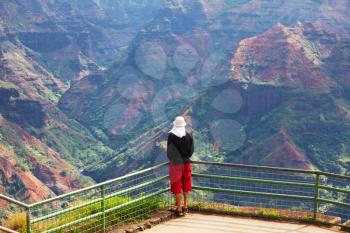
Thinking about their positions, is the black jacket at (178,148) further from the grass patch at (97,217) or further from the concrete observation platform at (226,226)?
the concrete observation platform at (226,226)

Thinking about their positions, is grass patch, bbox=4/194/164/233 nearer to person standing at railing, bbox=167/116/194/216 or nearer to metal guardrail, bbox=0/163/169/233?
metal guardrail, bbox=0/163/169/233

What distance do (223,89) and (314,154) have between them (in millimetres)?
32793

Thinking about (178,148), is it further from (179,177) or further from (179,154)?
(179,177)

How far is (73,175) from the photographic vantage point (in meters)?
142

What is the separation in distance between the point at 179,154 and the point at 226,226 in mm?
1996

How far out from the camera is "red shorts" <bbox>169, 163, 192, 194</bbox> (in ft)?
39.9

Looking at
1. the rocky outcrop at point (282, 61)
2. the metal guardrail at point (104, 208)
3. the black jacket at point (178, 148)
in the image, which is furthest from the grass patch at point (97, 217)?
the rocky outcrop at point (282, 61)

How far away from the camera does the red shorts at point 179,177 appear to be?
479 inches

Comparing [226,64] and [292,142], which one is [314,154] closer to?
[292,142]

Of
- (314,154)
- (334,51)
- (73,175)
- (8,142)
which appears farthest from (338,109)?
(8,142)

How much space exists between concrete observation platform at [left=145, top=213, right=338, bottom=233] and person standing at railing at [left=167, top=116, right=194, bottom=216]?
2.53 feet

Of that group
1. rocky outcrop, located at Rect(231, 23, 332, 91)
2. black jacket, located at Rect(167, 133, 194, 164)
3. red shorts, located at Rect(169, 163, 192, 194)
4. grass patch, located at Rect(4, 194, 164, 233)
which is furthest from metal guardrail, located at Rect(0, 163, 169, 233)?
rocky outcrop, located at Rect(231, 23, 332, 91)

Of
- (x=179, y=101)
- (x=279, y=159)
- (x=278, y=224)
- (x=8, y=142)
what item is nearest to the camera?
(x=278, y=224)

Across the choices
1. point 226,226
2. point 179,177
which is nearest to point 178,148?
point 179,177
